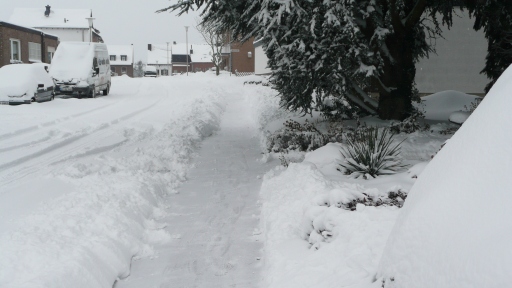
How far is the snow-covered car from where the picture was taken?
2134 centimetres

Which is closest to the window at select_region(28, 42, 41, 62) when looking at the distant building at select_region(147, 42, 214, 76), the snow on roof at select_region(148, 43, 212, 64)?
the distant building at select_region(147, 42, 214, 76)

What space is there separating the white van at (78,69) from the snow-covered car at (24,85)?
6.55 ft

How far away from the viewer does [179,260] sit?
18.9 feet

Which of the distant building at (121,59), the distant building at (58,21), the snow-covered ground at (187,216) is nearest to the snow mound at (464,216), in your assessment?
the snow-covered ground at (187,216)

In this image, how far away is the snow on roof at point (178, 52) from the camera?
10519cm

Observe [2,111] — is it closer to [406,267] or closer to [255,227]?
[255,227]

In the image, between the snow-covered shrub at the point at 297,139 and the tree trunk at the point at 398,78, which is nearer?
the snow-covered shrub at the point at 297,139

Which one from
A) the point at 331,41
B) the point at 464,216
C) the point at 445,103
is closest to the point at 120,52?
the point at 445,103

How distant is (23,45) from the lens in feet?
123

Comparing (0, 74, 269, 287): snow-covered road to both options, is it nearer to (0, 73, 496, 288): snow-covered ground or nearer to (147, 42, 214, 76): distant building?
(0, 73, 496, 288): snow-covered ground

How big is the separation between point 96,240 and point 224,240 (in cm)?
161

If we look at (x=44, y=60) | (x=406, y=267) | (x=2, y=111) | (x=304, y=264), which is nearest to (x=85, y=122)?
(x=2, y=111)

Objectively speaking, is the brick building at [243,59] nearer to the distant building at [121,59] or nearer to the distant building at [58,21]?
the distant building at [58,21]

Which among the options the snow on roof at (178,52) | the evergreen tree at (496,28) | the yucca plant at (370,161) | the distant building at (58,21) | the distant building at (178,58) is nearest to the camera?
the yucca plant at (370,161)
